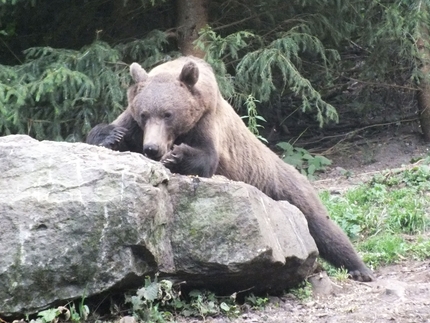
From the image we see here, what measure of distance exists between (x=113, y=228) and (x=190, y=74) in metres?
2.42

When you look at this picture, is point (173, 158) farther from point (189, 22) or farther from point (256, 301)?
point (189, 22)

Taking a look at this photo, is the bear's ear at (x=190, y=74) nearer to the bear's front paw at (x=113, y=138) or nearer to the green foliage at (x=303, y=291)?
the bear's front paw at (x=113, y=138)

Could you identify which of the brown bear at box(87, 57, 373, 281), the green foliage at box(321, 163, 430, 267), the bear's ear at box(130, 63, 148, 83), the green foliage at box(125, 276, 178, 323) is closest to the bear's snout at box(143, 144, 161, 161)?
the brown bear at box(87, 57, 373, 281)

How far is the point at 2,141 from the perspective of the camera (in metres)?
5.18

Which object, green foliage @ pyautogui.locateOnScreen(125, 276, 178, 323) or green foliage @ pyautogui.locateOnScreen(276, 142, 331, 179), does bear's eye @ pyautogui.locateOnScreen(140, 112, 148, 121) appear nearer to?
green foliage @ pyautogui.locateOnScreen(125, 276, 178, 323)

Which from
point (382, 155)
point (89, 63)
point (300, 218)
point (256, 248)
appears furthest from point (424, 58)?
point (256, 248)

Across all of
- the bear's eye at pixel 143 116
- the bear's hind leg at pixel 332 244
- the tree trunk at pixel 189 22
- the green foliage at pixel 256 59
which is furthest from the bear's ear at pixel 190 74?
the tree trunk at pixel 189 22

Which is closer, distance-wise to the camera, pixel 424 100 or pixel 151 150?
pixel 151 150

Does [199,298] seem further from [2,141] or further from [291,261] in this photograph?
[2,141]

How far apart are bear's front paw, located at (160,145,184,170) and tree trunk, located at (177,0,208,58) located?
16.4ft

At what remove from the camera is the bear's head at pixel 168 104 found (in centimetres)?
648

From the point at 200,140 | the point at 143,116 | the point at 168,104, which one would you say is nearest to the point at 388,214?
the point at 200,140

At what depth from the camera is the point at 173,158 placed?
605 cm

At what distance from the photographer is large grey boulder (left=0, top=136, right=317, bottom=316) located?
4.53 meters
